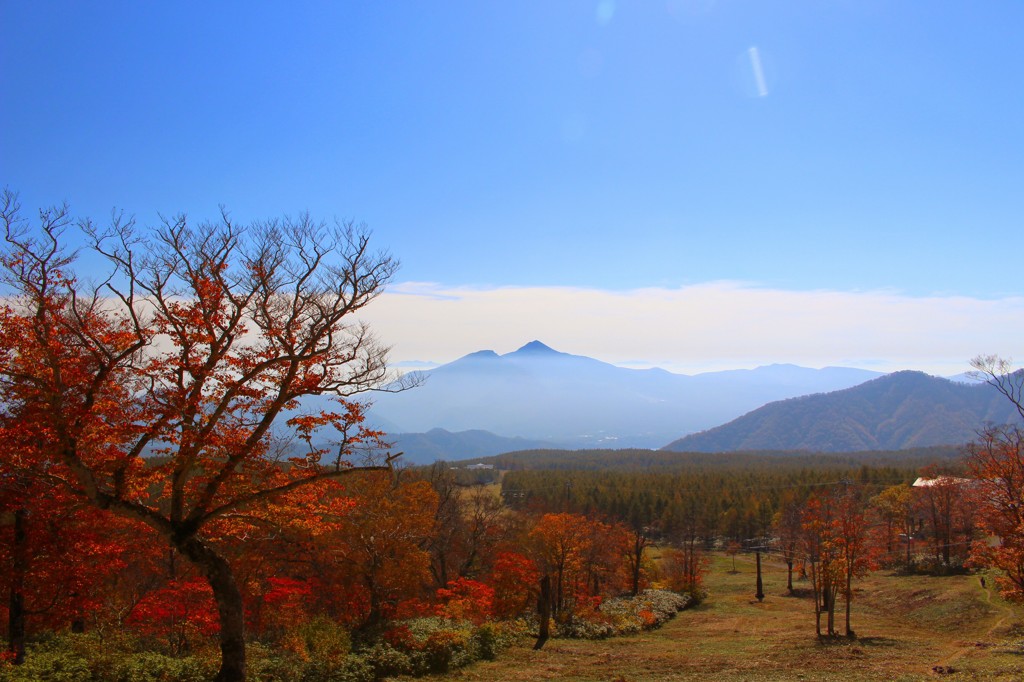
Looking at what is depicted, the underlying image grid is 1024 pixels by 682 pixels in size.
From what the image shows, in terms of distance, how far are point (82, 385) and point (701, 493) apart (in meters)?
87.2

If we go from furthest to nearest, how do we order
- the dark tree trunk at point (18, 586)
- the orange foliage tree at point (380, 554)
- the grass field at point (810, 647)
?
the orange foliage tree at point (380, 554), the grass field at point (810, 647), the dark tree trunk at point (18, 586)

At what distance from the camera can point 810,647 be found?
23.4 meters

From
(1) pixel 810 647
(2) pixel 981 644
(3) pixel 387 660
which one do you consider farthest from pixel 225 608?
(2) pixel 981 644

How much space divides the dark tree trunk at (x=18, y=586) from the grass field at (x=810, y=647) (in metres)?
10.7

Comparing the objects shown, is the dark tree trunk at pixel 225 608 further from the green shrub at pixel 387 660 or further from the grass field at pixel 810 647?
the grass field at pixel 810 647

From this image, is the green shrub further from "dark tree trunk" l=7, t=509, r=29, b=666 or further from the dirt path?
the dirt path

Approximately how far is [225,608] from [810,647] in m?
22.6

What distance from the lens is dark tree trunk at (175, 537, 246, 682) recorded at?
476 inches

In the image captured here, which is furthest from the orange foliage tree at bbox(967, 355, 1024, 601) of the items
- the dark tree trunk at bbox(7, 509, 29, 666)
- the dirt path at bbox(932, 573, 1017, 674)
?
the dark tree trunk at bbox(7, 509, 29, 666)

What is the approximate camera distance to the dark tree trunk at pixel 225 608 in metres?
12.1

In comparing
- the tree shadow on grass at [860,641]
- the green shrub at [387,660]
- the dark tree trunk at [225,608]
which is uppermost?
the dark tree trunk at [225,608]

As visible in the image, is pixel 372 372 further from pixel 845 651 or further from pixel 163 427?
pixel 845 651

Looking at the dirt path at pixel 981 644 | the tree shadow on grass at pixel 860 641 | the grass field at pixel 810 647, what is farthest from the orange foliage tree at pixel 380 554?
the dirt path at pixel 981 644

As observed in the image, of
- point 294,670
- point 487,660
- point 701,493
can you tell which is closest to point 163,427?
point 294,670
